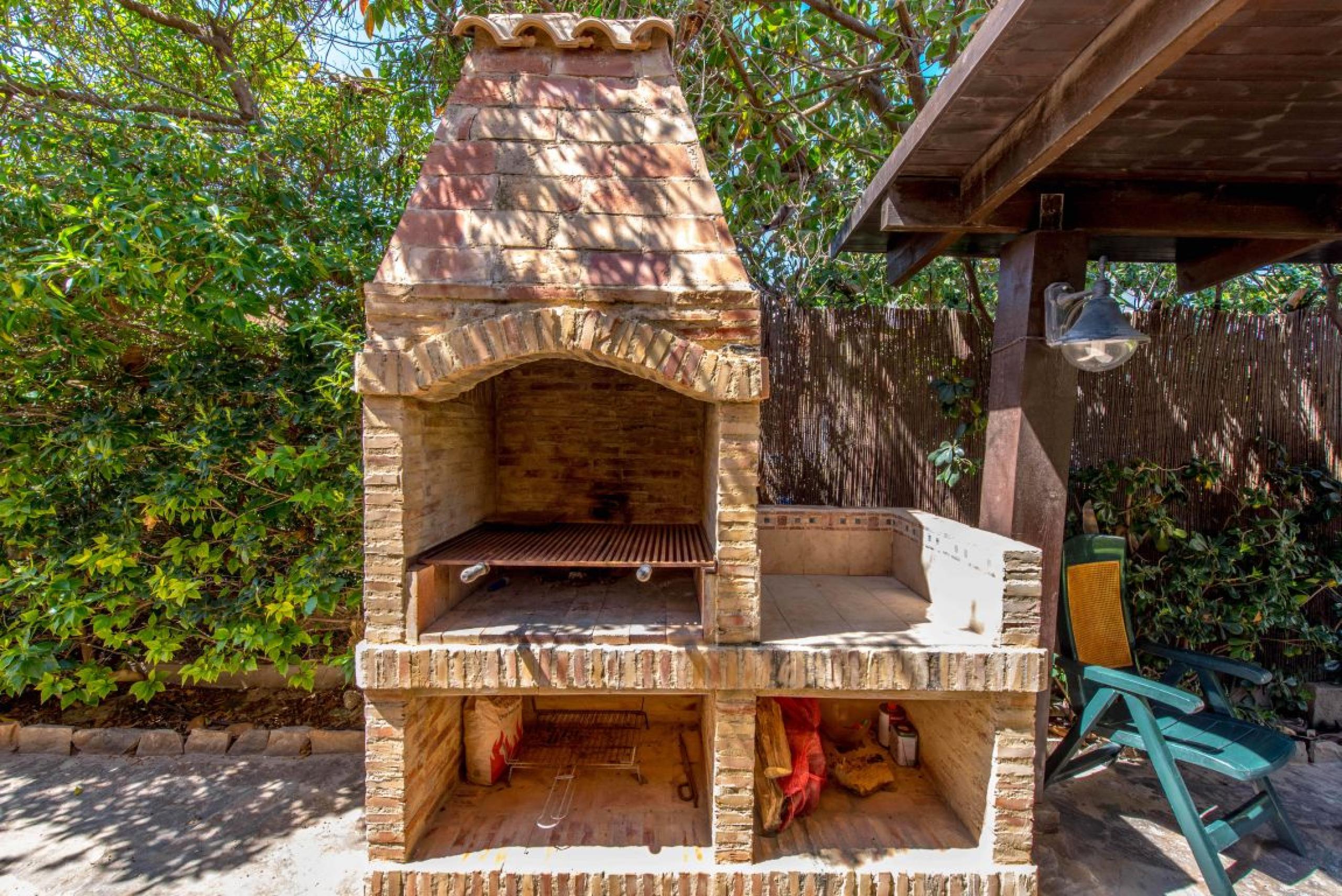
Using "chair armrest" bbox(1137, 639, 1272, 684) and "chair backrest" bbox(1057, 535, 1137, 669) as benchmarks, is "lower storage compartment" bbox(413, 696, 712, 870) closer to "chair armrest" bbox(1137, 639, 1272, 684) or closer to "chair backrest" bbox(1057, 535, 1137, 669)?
"chair backrest" bbox(1057, 535, 1137, 669)

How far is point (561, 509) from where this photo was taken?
13.1 feet

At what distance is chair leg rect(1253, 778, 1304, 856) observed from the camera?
285 centimetres

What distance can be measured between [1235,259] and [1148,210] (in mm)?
947

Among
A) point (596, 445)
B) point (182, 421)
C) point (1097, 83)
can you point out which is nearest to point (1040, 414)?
point (1097, 83)

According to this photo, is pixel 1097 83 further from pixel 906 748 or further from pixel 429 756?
pixel 429 756

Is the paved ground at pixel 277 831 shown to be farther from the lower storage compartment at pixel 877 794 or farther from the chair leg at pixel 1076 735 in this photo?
the lower storage compartment at pixel 877 794

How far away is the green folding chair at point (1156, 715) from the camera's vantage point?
8.47ft

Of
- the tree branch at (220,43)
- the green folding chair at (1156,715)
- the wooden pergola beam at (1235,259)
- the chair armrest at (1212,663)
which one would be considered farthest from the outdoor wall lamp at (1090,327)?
the tree branch at (220,43)

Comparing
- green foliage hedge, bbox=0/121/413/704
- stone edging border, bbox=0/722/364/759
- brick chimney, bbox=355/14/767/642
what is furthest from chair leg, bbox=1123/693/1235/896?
→ stone edging border, bbox=0/722/364/759

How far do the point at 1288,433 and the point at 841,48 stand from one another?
13.4 ft

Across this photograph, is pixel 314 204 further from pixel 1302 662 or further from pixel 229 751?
pixel 1302 662

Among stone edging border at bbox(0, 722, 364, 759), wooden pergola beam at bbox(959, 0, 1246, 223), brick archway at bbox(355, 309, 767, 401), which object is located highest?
wooden pergola beam at bbox(959, 0, 1246, 223)

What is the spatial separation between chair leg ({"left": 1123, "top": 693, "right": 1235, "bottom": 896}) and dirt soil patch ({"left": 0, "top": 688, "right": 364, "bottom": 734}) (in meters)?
→ 4.30

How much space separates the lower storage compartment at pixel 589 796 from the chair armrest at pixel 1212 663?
2538 millimetres
